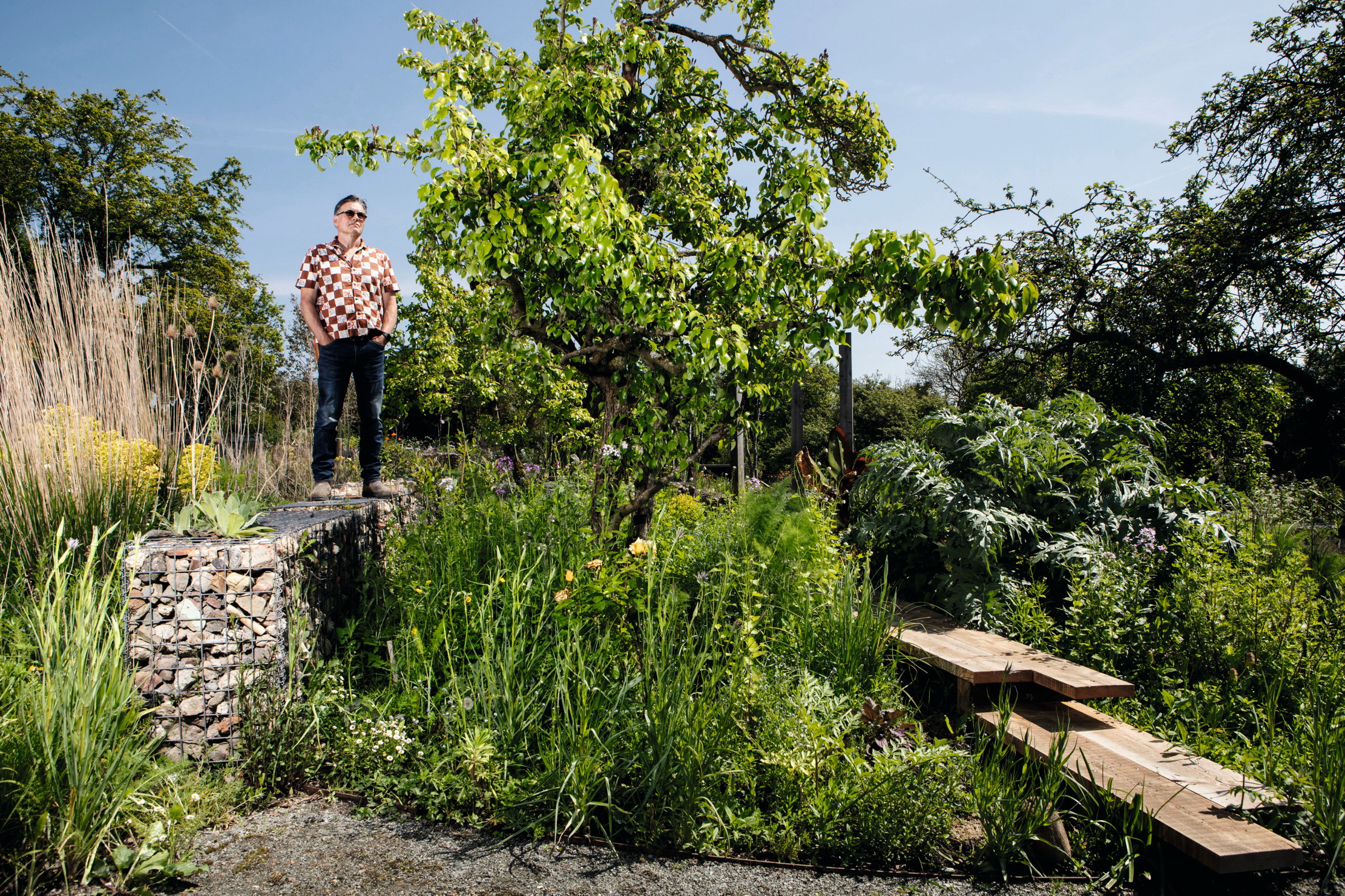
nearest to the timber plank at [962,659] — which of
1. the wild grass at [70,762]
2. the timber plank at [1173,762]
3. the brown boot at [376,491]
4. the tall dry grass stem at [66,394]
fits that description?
the timber plank at [1173,762]

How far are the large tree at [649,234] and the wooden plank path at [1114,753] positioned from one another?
156 centimetres

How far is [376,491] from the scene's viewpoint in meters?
4.54

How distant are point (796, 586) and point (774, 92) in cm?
401

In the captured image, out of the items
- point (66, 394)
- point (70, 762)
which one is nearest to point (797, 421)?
point (66, 394)

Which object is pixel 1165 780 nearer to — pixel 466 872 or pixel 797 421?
pixel 466 872

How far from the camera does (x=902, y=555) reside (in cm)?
463

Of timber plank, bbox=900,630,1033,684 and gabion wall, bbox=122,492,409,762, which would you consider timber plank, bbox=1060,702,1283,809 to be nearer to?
timber plank, bbox=900,630,1033,684

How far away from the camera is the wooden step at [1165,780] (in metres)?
1.91

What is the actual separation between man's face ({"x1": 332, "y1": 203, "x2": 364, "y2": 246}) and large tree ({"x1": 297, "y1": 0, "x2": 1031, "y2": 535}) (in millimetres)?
320

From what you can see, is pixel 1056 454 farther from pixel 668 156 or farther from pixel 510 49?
pixel 510 49

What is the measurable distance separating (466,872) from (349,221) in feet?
11.8

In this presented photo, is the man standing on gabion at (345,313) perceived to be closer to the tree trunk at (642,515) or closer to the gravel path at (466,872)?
the tree trunk at (642,515)

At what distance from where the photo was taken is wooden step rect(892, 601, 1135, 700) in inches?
→ 103

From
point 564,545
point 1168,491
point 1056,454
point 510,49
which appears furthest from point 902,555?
point 510,49
